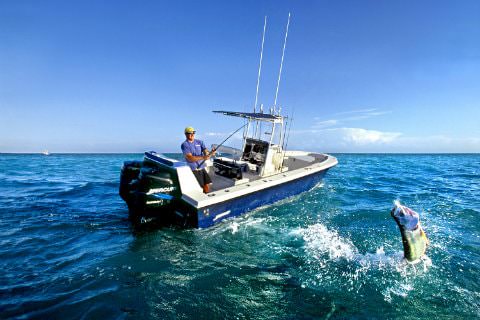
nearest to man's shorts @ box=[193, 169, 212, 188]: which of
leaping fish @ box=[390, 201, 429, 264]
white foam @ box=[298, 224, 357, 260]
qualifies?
white foam @ box=[298, 224, 357, 260]

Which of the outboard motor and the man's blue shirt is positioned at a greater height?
the man's blue shirt

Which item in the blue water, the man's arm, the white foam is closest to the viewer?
the blue water

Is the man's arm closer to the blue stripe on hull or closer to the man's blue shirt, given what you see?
the man's blue shirt

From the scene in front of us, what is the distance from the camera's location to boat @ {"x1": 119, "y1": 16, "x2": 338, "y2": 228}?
605 centimetres

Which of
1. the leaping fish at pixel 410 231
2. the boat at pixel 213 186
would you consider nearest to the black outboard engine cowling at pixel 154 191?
the boat at pixel 213 186

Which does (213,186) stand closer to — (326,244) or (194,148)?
(194,148)

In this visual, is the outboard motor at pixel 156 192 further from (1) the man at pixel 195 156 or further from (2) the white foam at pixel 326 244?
(2) the white foam at pixel 326 244

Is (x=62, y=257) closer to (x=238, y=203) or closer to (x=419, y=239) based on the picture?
(x=238, y=203)

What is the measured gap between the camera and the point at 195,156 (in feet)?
24.0

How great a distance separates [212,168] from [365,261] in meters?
6.33

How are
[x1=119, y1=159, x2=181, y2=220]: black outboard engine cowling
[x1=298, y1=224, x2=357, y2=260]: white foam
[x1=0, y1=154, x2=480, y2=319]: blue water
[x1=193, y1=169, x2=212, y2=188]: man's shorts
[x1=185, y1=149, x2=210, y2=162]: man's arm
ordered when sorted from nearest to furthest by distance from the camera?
[x1=0, y1=154, x2=480, y2=319]: blue water
[x1=298, y1=224, x2=357, y2=260]: white foam
[x1=119, y1=159, x2=181, y2=220]: black outboard engine cowling
[x1=193, y1=169, x2=212, y2=188]: man's shorts
[x1=185, y1=149, x2=210, y2=162]: man's arm

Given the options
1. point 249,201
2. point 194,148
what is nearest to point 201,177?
point 194,148

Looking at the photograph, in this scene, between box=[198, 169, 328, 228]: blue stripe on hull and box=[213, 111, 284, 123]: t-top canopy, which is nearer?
box=[198, 169, 328, 228]: blue stripe on hull

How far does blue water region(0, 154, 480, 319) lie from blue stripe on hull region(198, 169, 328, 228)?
28 cm
